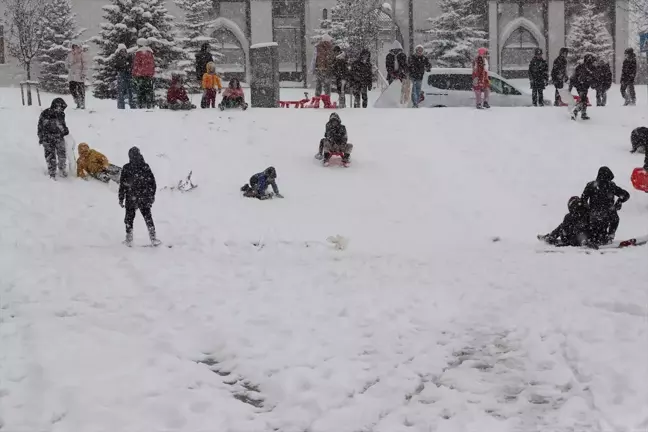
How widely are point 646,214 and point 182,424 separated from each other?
10922 millimetres

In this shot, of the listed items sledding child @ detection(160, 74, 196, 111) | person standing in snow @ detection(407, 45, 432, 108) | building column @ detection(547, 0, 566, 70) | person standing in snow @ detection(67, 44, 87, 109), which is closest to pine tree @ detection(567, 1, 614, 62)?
building column @ detection(547, 0, 566, 70)

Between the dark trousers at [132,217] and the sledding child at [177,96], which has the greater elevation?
the sledding child at [177,96]

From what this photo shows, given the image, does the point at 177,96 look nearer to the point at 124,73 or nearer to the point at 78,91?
the point at 124,73

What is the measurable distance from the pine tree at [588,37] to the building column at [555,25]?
7.02 ft

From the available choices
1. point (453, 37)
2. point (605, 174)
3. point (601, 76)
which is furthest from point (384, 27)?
point (605, 174)

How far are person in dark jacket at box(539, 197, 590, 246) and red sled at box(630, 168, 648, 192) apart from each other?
3.66 m

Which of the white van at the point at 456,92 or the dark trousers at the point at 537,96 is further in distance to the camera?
the white van at the point at 456,92

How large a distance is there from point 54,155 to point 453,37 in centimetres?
2775

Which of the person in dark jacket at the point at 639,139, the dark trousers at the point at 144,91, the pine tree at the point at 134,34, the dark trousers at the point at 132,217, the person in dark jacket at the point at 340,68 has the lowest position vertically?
the dark trousers at the point at 132,217

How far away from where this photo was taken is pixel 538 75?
20.9m

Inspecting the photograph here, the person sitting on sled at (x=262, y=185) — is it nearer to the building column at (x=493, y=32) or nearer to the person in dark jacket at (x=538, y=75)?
the person in dark jacket at (x=538, y=75)

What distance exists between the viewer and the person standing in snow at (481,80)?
1977 cm

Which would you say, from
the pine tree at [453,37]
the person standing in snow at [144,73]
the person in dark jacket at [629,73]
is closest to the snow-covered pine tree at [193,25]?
the pine tree at [453,37]

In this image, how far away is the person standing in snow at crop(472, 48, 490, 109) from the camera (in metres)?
19.8
